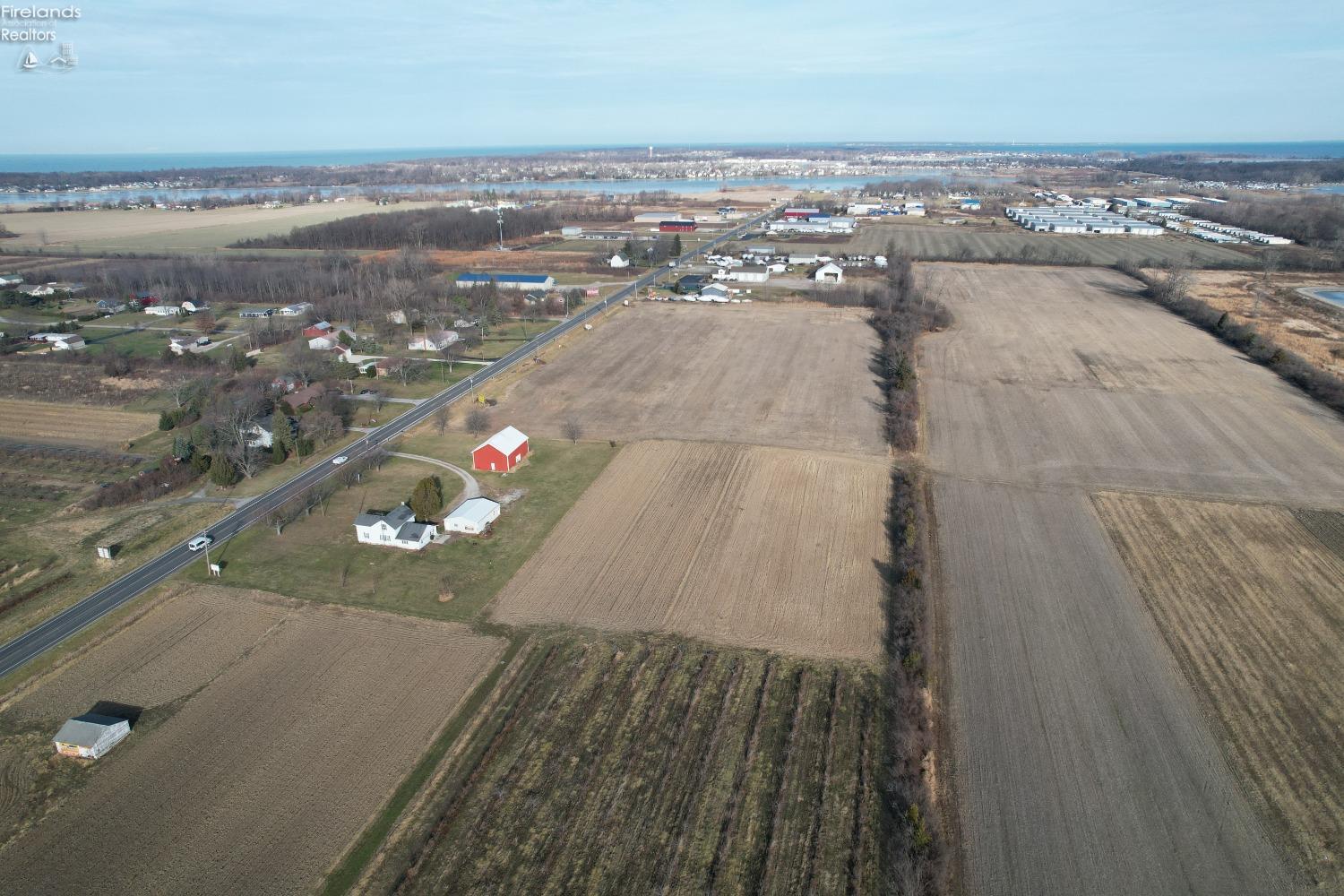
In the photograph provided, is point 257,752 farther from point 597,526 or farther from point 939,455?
point 939,455

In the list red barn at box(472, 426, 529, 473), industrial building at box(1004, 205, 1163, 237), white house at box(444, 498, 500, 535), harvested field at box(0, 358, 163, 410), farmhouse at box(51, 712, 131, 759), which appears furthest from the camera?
industrial building at box(1004, 205, 1163, 237)

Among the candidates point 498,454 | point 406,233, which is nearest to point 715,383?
point 498,454

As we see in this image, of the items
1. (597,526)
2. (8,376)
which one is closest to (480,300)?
(8,376)

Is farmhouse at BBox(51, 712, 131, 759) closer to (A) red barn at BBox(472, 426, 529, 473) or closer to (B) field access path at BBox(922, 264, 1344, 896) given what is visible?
(A) red barn at BBox(472, 426, 529, 473)

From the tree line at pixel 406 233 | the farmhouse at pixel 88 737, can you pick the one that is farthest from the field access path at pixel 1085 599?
the tree line at pixel 406 233

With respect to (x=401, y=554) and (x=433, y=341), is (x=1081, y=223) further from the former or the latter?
(x=401, y=554)

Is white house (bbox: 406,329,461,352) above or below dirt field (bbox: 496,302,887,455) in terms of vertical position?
above

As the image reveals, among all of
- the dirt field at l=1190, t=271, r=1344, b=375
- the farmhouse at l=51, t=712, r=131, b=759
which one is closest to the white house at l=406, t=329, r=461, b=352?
the farmhouse at l=51, t=712, r=131, b=759

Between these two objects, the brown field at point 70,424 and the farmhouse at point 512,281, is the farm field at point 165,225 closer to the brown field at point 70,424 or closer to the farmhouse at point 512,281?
the farmhouse at point 512,281
